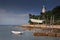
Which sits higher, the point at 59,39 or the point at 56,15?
the point at 56,15

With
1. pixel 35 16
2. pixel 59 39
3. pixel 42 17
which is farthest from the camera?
pixel 35 16

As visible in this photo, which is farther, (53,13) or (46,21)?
(53,13)

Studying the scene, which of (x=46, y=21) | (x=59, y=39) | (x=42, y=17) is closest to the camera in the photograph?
(x=59, y=39)

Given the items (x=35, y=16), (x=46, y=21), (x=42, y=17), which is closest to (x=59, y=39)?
(x=46, y=21)

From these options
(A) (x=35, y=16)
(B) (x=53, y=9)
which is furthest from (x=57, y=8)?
(A) (x=35, y=16)

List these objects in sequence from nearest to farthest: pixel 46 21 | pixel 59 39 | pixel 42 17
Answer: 1. pixel 59 39
2. pixel 46 21
3. pixel 42 17

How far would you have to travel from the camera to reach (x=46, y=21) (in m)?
82.2

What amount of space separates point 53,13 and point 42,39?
40.2 metres

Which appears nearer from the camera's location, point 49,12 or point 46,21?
point 46,21

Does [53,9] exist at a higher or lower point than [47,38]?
higher

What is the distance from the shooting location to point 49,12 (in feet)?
301

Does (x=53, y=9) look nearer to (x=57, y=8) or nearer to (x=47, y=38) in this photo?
(x=57, y=8)

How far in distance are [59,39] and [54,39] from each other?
2.24m

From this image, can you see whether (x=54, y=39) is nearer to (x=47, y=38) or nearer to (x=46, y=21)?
(x=47, y=38)
